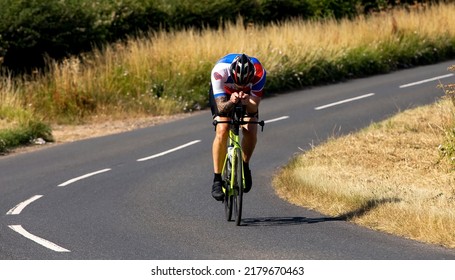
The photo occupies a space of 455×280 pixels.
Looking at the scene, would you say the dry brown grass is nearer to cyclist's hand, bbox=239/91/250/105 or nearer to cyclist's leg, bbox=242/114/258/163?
cyclist's leg, bbox=242/114/258/163

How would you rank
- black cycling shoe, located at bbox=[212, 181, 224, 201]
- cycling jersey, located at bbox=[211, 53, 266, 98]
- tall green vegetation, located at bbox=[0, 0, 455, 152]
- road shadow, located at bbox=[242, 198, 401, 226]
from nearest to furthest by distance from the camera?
cycling jersey, located at bbox=[211, 53, 266, 98] → black cycling shoe, located at bbox=[212, 181, 224, 201] → road shadow, located at bbox=[242, 198, 401, 226] → tall green vegetation, located at bbox=[0, 0, 455, 152]

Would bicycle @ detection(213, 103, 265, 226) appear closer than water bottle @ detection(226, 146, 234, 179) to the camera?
Yes

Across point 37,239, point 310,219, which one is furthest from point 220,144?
point 37,239

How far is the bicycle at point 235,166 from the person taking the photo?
11281 millimetres

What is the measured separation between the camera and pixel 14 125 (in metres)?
20.6

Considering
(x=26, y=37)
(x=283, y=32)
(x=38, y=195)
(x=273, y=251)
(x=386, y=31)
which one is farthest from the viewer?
(x=386, y=31)

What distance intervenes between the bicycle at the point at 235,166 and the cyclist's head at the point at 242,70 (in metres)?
0.31

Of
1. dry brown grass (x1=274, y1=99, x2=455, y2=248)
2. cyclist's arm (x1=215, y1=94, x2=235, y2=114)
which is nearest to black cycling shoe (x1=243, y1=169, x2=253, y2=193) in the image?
cyclist's arm (x1=215, y1=94, x2=235, y2=114)

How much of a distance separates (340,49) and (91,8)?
6.18 meters

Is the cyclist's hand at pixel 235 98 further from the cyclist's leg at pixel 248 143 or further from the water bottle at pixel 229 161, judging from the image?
the water bottle at pixel 229 161

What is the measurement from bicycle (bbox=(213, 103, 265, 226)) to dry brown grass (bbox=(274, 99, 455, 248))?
45.9 inches

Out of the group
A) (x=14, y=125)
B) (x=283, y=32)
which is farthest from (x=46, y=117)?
(x=283, y=32)

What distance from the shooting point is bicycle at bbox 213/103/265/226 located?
11281mm

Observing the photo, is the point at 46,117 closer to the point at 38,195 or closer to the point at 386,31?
the point at 38,195
